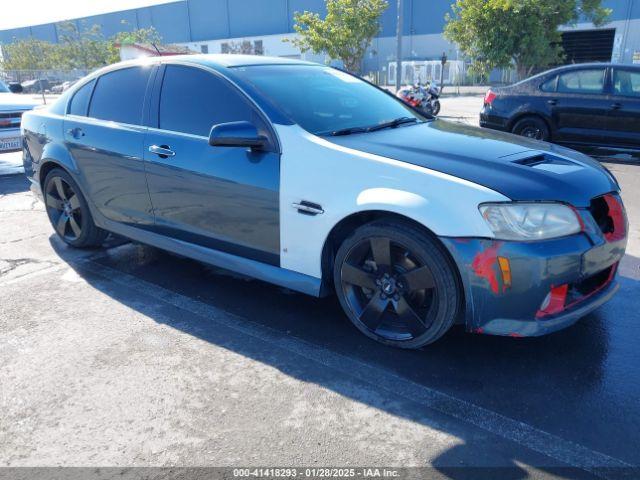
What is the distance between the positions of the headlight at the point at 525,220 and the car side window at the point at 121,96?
8.76 feet

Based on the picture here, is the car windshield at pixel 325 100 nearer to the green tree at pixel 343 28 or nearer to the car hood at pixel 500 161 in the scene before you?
the car hood at pixel 500 161

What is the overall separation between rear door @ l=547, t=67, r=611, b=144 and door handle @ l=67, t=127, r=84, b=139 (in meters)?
7.30

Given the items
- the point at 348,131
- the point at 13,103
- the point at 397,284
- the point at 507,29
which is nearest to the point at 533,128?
the point at 348,131

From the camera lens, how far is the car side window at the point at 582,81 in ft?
27.4

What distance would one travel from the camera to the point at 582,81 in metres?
8.49

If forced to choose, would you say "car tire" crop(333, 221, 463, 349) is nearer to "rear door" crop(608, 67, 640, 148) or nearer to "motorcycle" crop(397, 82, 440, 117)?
"rear door" crop(608, 67, 640, 148)

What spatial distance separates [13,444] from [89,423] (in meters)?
0.31

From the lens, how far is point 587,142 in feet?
27.9

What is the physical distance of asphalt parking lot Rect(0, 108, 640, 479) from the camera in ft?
7.33

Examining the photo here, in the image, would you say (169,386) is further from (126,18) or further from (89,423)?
(126,18)

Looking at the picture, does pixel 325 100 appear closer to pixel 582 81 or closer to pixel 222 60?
pixel 222 60

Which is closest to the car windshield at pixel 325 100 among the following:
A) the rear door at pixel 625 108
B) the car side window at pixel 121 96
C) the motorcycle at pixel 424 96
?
the car side window at pixel 121 96

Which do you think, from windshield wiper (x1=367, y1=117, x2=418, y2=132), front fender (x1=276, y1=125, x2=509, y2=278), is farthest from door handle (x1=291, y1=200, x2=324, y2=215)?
windshield wiper (x1=367, y1=117, x2=418, y2=132)

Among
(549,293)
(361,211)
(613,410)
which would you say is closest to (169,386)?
(361,211)
